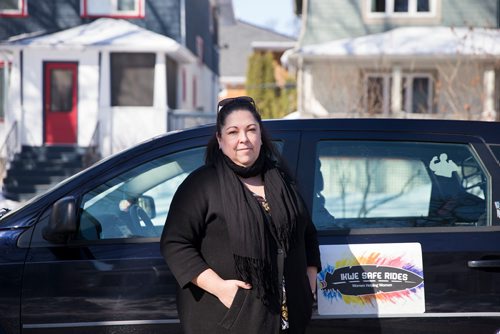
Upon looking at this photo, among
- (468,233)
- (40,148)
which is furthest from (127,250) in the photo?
(40,148)

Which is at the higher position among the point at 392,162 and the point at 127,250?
the point at 392,162

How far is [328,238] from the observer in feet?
12.4

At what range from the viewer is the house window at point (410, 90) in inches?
789

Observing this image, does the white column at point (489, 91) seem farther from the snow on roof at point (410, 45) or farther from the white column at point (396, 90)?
the white column at point (396, 90)

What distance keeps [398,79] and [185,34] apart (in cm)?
631

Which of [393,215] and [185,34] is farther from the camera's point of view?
[185,34]

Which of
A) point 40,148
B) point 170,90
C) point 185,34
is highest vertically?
point 185,34

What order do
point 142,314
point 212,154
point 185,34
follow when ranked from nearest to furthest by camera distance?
point 212,154 → point 142,314 → point 185,34

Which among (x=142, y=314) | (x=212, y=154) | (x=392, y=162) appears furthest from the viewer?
(x=392, y=162)

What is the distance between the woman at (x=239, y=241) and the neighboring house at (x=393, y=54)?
1564 centimetres

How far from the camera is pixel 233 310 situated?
309cm

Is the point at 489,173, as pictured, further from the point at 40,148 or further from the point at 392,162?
the point at 40,148

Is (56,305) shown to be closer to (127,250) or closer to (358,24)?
(127,250)

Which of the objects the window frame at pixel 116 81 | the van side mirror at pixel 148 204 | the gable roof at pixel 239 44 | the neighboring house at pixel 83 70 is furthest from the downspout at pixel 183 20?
the gable roof at pixel 239 44
